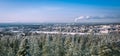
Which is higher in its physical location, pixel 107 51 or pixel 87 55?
pixel 107 51

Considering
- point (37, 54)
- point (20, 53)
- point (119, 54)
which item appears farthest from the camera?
point (119, 54)

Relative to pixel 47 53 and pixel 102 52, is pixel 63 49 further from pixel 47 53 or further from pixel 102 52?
pixel 102 52

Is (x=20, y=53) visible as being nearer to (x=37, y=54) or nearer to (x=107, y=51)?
(x=37, y=54)

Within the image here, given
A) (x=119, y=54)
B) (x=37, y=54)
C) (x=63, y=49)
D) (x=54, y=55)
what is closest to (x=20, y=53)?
(x=37, y=54)

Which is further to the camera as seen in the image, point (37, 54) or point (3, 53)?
point (3, 53)

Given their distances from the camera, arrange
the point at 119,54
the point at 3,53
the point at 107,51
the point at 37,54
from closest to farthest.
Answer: the point at 107,51 < the point at 37,54 < the point at 3,53 < the point at 119,54

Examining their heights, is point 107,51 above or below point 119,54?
above

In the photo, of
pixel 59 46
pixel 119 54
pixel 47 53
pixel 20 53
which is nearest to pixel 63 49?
pixel 59 46

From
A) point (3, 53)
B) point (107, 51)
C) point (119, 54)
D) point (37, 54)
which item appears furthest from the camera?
point (119, 54)

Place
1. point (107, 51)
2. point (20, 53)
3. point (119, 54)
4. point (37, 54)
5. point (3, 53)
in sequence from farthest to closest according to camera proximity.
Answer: point (119, 54) < point (3, 53) < point (37, 54) < point (20, 53) < point (107, 51)
